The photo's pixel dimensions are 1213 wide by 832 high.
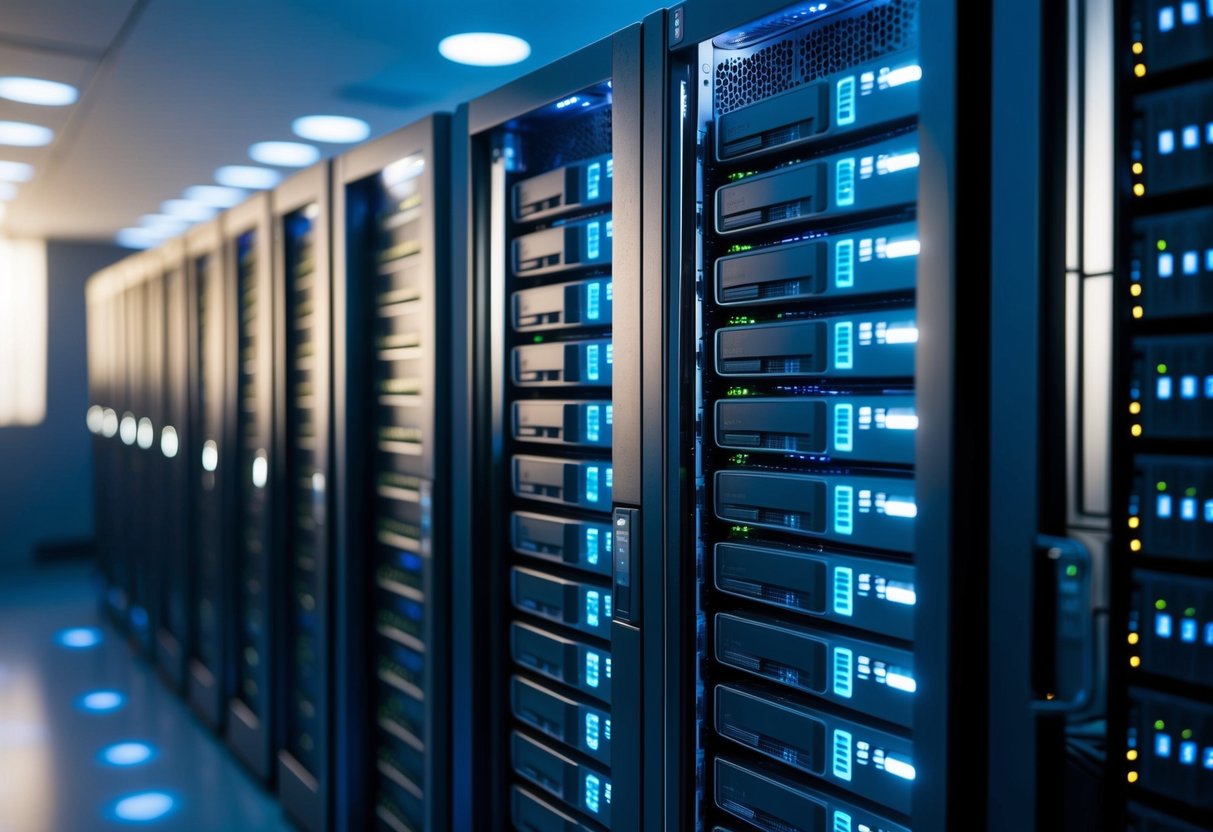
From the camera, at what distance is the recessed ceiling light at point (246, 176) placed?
512 cm

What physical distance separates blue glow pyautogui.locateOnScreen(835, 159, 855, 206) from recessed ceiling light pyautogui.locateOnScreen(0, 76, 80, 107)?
333 centimetres

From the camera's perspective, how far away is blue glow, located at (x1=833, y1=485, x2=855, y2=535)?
129 cm

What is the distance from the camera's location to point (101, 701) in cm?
427

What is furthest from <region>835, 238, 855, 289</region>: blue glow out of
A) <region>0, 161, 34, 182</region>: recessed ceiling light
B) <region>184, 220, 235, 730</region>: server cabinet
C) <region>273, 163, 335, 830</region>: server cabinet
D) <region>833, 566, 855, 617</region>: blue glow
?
<region>0, 161, 34, 182</region>: recessed ceiling light

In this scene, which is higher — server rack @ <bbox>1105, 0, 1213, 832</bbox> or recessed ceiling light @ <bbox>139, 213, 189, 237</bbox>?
recessed ceiling light @ <bbox>139, 213, 189, 237</bbox>

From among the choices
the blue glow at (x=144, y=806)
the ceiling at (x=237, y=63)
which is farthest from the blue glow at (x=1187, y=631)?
the blue glow at (x=144, y=806)

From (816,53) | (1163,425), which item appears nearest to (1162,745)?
(1163,425)

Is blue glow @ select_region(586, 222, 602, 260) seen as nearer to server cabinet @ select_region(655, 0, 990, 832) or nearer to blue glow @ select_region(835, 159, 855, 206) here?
server cabinet @ select_region(655, 0, 990, 832)

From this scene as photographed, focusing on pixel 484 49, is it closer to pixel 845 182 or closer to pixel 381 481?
pixel 381 481

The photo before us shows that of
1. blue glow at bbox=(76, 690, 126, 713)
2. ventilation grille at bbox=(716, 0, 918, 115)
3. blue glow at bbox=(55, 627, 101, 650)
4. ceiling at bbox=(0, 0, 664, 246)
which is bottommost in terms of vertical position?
blue glow at bbox=(55, 627, 101, 650)

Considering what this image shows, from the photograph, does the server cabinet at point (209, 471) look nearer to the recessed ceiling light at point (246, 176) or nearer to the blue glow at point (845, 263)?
the recessed ceiling light at point (246, 176)

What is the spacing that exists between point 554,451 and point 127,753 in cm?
270

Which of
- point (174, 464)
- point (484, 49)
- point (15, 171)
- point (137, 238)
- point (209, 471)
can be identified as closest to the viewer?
point (484, 49)

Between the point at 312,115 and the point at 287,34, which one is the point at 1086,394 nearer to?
the point at 287,34
